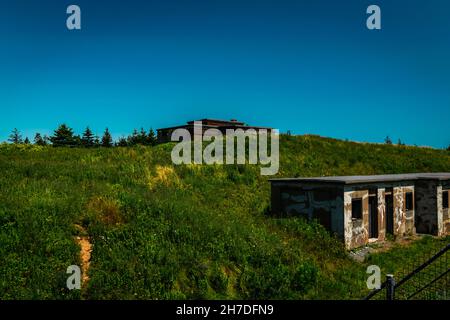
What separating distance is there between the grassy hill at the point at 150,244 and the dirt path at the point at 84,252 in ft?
0.39

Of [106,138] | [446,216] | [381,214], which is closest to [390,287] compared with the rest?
[381,214]

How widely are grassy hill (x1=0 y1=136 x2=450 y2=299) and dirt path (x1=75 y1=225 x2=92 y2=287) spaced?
120mm

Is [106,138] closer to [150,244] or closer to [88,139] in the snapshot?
[88,139]

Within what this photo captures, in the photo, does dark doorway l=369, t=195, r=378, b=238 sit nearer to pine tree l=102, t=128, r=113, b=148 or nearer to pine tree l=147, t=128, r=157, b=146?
pine tree l=147, t=128, r=157, b=146

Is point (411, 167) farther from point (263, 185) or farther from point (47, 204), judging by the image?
point (47, 204)

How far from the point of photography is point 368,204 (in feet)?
57.1

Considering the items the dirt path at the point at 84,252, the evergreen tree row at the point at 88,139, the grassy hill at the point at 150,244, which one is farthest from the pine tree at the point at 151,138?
the dirt path at the point at 84,252

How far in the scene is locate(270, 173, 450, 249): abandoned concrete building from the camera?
16.1 metres

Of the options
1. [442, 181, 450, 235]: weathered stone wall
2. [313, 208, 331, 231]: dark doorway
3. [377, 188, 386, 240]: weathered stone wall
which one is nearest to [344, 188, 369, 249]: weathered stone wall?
[313, 208, 331, 231]: dark doorway

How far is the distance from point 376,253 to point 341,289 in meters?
5.07

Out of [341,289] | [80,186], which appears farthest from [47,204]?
[341,289]

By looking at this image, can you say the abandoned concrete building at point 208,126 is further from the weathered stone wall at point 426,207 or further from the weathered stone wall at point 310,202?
the weathered stone wall at point 426,207

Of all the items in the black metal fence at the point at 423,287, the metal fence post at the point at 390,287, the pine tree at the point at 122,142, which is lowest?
the black metal fence at the point at 423,287

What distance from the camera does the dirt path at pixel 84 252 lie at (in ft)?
33.1
